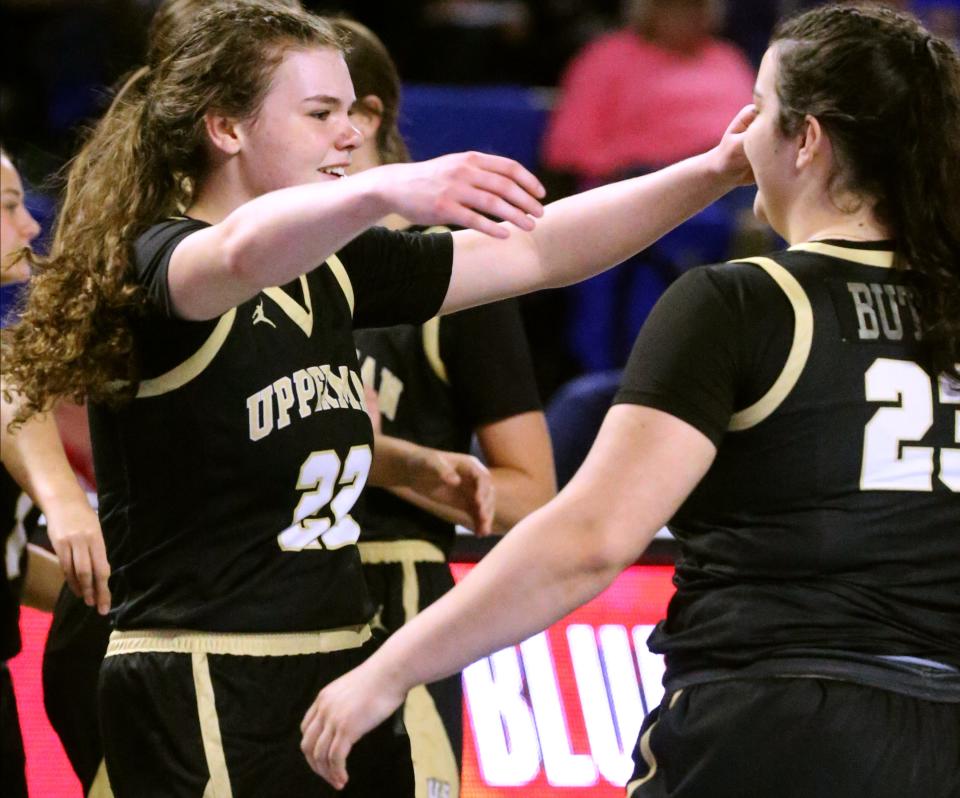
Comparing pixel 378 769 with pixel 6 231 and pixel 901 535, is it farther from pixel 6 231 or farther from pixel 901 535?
pixel 6 231

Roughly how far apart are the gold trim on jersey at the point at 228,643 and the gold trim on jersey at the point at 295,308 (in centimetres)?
47

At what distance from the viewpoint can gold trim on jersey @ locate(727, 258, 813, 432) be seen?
215 centimetres

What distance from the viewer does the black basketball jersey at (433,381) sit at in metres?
3.19

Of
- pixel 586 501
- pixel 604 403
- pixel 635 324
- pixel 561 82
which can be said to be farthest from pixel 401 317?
pixel 561 82

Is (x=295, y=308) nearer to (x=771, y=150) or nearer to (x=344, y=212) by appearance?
(x=344, y=212)

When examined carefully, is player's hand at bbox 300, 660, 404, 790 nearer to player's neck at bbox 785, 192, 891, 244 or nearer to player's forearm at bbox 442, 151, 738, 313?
player's forearm at bbox 442, 151, 738, 313

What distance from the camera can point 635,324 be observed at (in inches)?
252

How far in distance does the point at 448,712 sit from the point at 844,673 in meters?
1.16

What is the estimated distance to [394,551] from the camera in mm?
3164

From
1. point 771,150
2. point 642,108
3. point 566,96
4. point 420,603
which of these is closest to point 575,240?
point 771,150

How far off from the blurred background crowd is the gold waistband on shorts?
2.81 meters

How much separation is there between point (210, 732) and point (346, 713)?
34 cm

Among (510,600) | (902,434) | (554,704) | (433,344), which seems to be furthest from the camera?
(554,704)

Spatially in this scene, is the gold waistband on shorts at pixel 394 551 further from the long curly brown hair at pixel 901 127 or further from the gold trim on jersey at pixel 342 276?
the long curly brown hair at pixel 901 127
